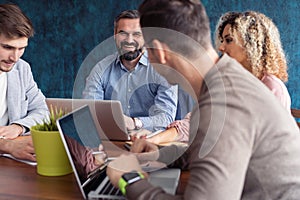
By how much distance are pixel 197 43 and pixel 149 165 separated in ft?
1.62

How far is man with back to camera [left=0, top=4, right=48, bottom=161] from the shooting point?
1.60 metres

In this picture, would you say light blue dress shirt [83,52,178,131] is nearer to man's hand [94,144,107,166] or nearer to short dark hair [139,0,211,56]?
man's hand [94,144,107,166]

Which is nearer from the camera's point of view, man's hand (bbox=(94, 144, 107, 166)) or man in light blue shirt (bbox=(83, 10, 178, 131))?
man's hand (bbox=(94, 144, 107, 166))

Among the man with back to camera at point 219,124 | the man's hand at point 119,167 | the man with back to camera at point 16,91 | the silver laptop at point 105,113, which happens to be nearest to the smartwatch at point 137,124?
the silver laptop at point 105,113

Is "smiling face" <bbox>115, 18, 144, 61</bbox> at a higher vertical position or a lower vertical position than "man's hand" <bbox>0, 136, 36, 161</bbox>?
higher

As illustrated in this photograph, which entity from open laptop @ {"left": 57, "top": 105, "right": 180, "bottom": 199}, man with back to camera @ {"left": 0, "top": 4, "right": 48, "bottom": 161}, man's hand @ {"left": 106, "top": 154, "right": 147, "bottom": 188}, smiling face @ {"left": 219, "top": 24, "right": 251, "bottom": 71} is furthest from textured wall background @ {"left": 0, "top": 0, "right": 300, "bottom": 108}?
man's hand @ {"left": 106, "top": 154, "right": 147, "bottom": 188}

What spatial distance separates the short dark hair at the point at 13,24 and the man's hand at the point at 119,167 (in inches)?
38.4

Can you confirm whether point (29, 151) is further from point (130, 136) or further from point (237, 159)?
point (237, 159)

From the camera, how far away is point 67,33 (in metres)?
3.83

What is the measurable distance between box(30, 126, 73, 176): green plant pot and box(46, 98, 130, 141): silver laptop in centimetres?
31

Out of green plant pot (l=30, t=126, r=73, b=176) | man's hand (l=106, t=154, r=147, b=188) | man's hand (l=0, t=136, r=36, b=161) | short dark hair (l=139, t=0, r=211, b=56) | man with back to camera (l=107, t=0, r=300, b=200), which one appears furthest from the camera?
man's hand (l=0, t=136, r=36, b=161)

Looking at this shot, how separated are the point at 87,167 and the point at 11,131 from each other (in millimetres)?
772

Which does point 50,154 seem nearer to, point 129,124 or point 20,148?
point 20,148

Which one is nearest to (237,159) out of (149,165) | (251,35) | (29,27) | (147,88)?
(149,165)
